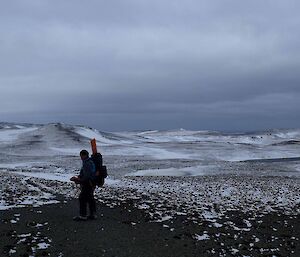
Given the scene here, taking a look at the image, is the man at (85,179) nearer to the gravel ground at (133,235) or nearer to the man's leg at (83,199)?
the man's leg at (83,199)

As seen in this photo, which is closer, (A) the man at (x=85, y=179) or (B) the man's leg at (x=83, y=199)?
(A) the man at (x=85, y=179)

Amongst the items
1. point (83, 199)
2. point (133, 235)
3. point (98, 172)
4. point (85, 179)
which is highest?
point (98, 172)

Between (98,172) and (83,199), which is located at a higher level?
(98,172)

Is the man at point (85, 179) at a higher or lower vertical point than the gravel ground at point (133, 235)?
higher

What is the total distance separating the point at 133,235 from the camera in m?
14.9

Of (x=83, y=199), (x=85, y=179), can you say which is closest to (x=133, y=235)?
(x=83, y=199)

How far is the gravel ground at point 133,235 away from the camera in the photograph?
12906 mm

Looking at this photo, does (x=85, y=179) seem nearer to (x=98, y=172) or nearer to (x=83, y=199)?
(x=98, y=172)

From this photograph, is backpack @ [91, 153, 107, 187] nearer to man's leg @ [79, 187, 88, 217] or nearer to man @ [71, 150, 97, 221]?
man @ [71, 150, 97, 221]

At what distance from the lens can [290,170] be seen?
160ft

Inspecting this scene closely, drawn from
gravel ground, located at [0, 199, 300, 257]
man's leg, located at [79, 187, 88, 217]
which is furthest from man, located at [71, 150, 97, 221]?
gravel ground, located at [0, 199, 300, 257]

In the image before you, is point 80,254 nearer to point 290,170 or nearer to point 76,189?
point 76,189

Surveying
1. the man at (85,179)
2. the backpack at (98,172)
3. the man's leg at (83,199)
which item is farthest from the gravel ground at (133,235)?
the backpack at (98,172)

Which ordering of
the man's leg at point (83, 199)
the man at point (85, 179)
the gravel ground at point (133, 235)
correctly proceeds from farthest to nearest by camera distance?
the man's leg at point (83, 199) < the man at point (85, 179) < the gravel ground at point (133, 235)
